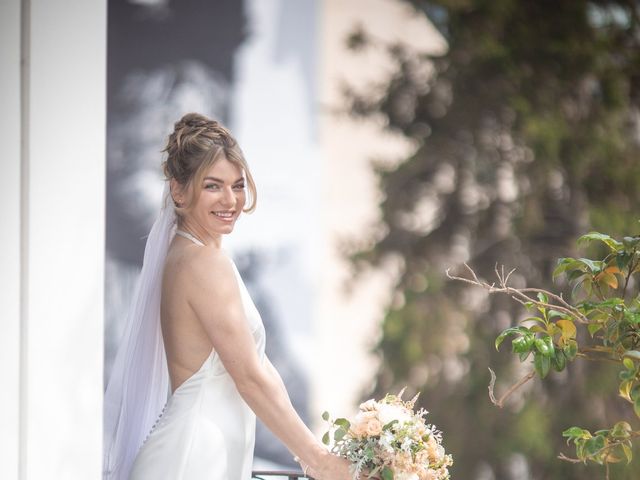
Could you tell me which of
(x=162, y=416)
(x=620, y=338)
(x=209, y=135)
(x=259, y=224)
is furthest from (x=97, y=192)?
(x=259, y=224)

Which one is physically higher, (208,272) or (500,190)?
(500,190)

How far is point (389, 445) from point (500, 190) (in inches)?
158

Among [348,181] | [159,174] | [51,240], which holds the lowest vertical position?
[51,240]

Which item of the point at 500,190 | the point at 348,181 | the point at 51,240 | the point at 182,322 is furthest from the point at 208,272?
the point at 348,181

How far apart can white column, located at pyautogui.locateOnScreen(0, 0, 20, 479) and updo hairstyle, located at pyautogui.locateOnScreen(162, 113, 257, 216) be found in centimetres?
50

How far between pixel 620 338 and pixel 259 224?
3628mm

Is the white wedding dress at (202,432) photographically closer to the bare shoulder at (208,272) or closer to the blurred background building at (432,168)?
the bare shoulder at (208,272)

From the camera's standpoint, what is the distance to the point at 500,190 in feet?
18.6

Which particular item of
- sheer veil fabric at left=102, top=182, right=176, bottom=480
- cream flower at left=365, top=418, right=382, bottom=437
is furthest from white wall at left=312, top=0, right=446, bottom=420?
cream flower at left=365, top=418, right=382, bottom=437

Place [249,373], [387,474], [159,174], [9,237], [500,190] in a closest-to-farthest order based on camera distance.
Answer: [9,237] < [387,474] < [249,373] < [159,174] < [500,190]

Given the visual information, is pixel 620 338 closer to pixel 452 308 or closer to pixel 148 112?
pixel 148 112

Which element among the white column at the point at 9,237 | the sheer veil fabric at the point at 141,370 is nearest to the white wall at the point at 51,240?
the white column at the point at 9,237

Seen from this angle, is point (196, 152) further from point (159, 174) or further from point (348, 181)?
point (348, 181)

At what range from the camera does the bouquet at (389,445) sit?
6.01 ft
